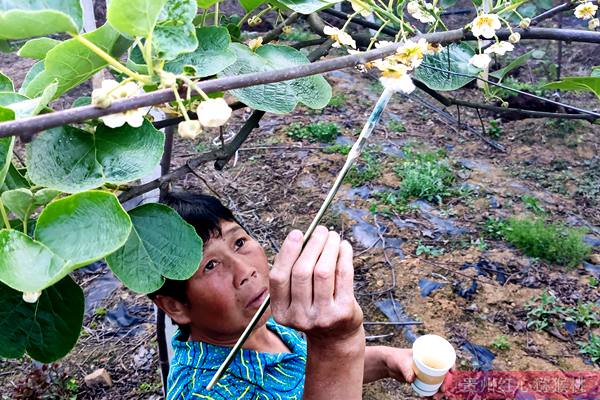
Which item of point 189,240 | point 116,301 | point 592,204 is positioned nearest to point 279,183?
point 116,301

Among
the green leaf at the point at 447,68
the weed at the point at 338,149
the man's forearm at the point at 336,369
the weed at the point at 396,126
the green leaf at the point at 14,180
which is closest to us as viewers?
the green leaf at the point at 14,180

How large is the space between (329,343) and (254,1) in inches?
17.8

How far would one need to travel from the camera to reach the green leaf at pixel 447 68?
2.18 ft

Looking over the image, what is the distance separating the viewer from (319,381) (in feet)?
2.63

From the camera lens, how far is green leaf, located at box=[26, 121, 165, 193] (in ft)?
1.31

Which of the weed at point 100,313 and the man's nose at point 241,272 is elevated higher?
the man's nose at point 241,272

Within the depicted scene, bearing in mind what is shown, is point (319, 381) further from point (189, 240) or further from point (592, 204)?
point (592, 204)

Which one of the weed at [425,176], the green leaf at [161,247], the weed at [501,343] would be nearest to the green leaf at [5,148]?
the green leaf at [161,247]

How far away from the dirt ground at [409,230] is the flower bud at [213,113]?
114 centimetres

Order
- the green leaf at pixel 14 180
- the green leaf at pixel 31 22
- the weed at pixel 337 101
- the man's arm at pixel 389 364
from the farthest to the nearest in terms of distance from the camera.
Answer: the weed at pixel 337 101 → the man's arm at pixel 389 364 → the green leaf at pixel 14 180 → the green leaf at pixel 31 22

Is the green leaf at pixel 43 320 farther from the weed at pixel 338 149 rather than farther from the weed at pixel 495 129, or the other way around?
the weed at pixel 495 129

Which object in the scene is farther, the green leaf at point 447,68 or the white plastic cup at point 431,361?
the white plastic cup at point 431,361

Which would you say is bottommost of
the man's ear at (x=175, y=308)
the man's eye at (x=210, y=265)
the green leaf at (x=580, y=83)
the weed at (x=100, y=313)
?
the weed at (x=100, y=313)

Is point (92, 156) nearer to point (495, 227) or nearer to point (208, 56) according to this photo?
point (208, 56)
